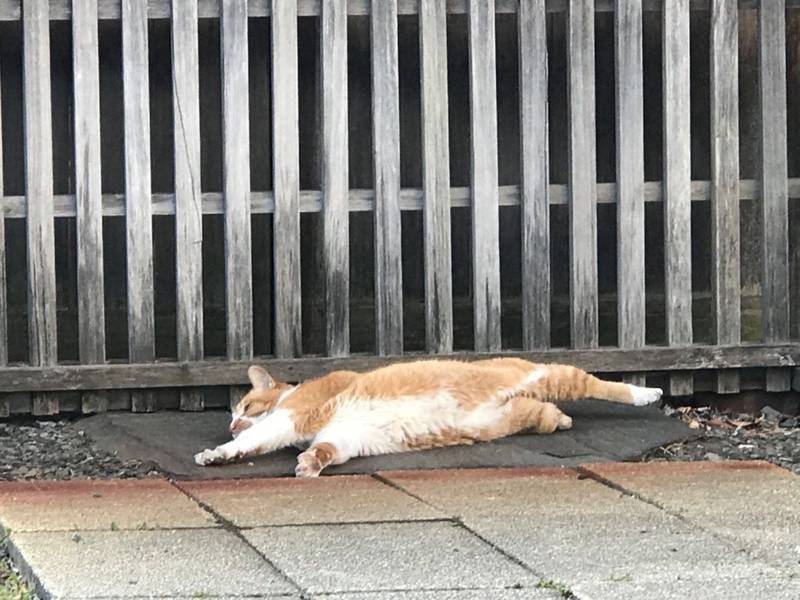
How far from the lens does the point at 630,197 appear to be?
7.42m

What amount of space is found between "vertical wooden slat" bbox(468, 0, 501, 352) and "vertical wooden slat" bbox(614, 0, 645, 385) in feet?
2.02

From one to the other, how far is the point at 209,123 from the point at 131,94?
2.49 ft

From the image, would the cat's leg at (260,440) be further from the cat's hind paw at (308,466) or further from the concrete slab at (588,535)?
the concrete slab at (588,535)

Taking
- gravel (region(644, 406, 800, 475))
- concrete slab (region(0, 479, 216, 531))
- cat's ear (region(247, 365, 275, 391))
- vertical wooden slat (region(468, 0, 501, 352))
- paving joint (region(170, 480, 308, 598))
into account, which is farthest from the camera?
vertical wooden slat (region(468, 0, 501, 352))

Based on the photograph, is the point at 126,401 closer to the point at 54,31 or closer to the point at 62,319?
the point at 62,319

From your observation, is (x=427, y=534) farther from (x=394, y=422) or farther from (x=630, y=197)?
(x=630, y=197)

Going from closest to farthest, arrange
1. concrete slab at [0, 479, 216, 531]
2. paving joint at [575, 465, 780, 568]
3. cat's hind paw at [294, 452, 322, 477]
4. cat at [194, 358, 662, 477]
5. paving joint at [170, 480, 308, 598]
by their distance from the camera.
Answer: paving joint at [170, 480, 308, 598]
paving joint at [575, 465, 780, 568]
concrete slab at [0, 479, 216, 531]
cat's hind paw at [294, 452, 322, 477]
cat at [194, 358, 662, 477]

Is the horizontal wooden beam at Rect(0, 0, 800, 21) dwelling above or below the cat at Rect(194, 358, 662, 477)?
above

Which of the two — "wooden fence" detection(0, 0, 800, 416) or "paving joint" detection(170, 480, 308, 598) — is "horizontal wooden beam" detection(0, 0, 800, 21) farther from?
"paving joint" detection(170, 480, 308, 598)

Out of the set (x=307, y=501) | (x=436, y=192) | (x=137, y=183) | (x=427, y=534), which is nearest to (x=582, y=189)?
(x=436, y=192)

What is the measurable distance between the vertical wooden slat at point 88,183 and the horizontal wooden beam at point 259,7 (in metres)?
0.08

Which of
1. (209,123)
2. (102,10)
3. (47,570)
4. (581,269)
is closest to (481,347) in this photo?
(581,269)

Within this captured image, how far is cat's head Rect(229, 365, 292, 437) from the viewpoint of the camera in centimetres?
659

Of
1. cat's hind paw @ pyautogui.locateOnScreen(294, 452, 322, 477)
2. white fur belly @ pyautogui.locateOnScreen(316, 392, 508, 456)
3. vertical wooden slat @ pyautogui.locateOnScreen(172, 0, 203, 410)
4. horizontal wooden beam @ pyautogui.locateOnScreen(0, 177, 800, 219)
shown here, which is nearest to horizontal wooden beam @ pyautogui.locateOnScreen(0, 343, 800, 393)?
vertical wooden slat @ pyautogui.locateOnScreen(172, 0, 203, 410)
